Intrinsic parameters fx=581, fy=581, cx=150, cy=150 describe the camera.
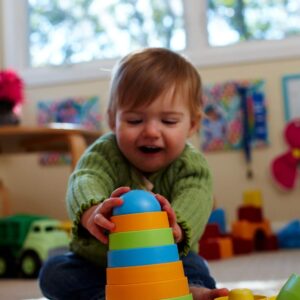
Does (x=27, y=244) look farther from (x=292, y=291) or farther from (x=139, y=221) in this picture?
(x=292, y=291)

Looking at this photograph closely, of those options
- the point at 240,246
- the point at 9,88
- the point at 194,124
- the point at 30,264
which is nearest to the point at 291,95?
the point at 240,246

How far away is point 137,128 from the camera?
0.89 m

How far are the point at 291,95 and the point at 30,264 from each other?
1180 mm

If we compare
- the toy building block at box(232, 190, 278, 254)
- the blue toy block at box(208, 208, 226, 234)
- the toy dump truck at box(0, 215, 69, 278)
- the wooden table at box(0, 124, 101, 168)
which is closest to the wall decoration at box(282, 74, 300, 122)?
the toy building block at box(232, 190, 278, 254)

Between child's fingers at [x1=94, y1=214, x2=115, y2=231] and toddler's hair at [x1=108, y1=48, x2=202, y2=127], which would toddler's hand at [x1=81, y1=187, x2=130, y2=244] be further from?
toddler's hair at [x1=108, y1=48, x2=202, y2=127]

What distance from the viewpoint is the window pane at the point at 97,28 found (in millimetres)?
2465

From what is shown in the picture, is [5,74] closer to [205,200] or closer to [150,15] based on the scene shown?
[150,15]

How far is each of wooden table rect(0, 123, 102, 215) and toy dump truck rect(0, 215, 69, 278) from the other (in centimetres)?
22

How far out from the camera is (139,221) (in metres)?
0.63

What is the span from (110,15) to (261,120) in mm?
817

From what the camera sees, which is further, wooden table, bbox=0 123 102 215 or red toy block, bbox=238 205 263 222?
red toy block, bbox=238 205 263 222

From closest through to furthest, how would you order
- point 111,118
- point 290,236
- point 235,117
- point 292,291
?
1. point 292,291
2. point 111,118
3. point 290,236
4. point 235,117

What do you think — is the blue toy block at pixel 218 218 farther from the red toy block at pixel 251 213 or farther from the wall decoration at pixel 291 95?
the wall decoration at pixel 291 95

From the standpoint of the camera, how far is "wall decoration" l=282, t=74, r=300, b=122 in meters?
2.21
